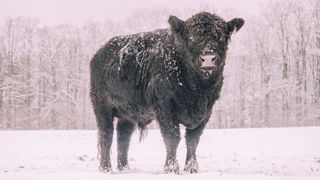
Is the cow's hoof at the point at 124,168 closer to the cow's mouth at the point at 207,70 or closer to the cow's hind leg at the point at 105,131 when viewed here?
the cow's hind leg at the point at 105,131

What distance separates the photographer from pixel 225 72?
52.3 m

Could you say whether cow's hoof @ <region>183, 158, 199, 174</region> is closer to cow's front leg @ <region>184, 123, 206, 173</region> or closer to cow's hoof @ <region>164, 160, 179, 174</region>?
cow's front leg @ <region>184, 123, 206, 173</region>

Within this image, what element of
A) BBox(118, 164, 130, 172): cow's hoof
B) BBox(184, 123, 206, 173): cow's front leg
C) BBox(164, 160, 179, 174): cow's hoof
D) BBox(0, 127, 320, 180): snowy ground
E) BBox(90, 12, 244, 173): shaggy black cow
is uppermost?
BBox(90, 12, 244, 173): shaggy black cow

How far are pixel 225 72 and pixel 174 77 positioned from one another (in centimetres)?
4521

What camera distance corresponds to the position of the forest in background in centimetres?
4797

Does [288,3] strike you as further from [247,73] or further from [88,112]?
[88,112]

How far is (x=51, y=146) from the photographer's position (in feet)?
70.0

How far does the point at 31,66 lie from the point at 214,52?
172 feet

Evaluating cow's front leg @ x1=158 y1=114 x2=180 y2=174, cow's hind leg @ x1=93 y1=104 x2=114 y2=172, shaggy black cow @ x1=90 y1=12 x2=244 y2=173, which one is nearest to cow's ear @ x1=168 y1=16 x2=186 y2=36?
shaggy black cow @ x1=90 y1=12 x2=244 y2=173

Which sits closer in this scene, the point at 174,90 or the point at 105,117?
the point at 174,90

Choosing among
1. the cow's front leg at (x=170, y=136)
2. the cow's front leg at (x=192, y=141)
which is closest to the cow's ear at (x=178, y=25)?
the cow's front leg at (x=170, y=136)

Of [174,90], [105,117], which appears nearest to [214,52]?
[174,90]

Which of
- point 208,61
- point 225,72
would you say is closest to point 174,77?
point 208,61

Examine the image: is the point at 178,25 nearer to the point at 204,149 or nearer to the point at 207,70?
the point at 207,70
